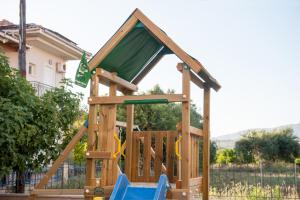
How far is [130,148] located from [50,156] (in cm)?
308

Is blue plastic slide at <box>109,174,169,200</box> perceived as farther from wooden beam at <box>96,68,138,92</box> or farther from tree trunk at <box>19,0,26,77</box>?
tree trunk at <box>19,0,26,77</box>

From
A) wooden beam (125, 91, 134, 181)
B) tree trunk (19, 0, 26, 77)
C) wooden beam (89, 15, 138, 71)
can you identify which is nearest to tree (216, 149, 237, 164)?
tree trunk (19, 0, 26, 77)

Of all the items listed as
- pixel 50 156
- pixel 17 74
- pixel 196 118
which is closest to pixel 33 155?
pixel 50 156

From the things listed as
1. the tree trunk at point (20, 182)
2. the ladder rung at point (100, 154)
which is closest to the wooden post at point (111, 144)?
the ladder rung at point (100, 154)

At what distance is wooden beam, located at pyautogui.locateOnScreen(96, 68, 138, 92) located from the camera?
22.9 ft

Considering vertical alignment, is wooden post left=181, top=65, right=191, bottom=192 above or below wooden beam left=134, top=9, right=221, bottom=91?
below

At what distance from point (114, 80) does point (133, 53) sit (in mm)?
615

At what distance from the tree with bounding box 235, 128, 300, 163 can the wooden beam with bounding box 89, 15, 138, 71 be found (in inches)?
853

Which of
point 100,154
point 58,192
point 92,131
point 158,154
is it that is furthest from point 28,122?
point 100,154

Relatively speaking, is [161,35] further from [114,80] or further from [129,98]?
[114,80]

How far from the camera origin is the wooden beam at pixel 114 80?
697 centimetres

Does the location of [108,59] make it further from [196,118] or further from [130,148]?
[196,118]

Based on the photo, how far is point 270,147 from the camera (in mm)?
27875

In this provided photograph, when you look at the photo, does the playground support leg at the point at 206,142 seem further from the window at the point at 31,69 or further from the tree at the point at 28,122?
the window at the point at 31,69
